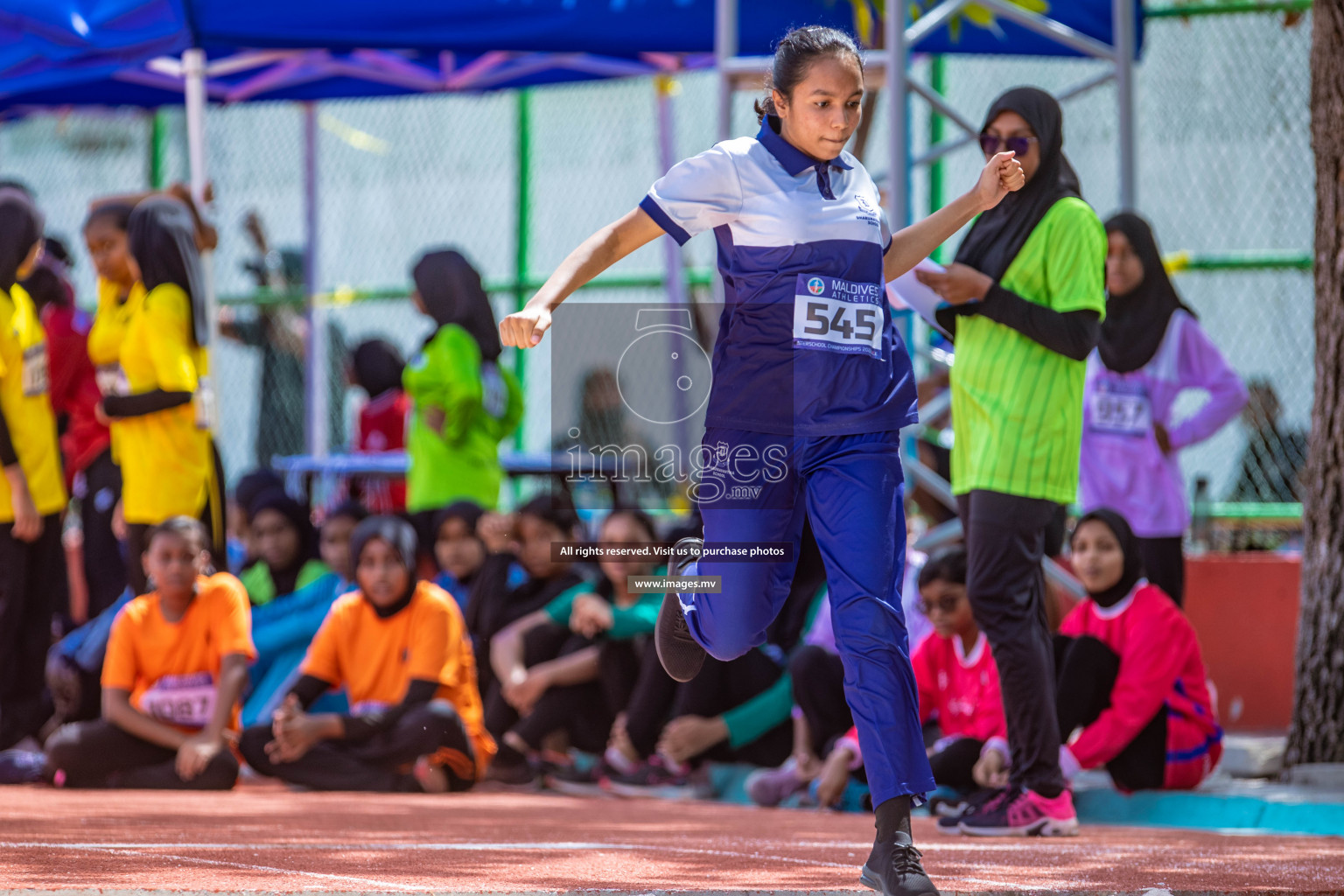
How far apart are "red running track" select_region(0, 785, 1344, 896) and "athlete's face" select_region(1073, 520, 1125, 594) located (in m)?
0.90

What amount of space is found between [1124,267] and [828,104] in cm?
305

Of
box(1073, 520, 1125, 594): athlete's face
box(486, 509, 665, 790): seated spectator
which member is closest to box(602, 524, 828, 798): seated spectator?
box(486, 509, 665, 790): seated spectator

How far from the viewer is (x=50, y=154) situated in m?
12.7

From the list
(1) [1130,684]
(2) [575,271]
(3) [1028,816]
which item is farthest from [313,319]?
(2) [575,271]

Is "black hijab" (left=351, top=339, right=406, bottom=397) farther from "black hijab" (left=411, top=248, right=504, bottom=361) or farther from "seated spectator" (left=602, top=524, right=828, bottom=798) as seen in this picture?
"seated spectator" (left=602, top=524, right=828, bottom=798)

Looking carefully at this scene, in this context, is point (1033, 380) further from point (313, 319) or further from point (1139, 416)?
point (313, 319)

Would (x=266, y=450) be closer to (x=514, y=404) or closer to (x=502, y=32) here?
(x=514, y=404)

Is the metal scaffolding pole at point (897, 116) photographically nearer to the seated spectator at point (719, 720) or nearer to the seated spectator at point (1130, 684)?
the seated spectator at point (719, 720)

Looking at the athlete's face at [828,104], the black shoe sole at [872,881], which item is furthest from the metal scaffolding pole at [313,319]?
the black shoe sole at [872,881]

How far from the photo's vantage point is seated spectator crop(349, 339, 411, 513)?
1003cm

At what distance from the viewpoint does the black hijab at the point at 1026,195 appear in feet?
15.6

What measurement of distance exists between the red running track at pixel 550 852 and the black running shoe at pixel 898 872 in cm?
14

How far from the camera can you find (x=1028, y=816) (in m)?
4.64

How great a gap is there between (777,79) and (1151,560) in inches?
130
